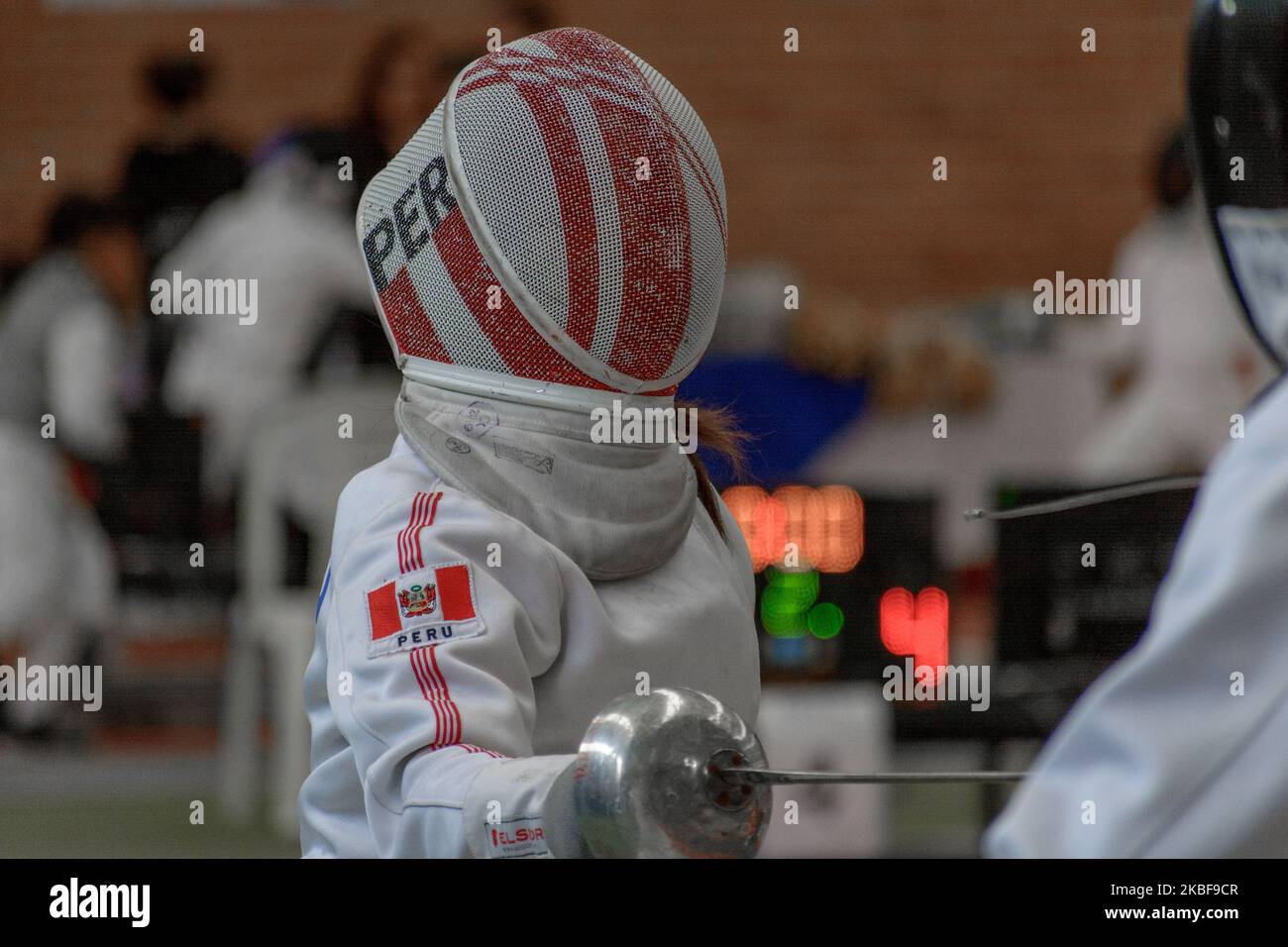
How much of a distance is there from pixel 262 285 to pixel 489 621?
296 centimetres

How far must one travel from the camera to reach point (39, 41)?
6.23m

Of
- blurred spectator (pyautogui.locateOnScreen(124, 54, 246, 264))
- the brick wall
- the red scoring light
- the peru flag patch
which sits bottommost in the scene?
the red scoring light

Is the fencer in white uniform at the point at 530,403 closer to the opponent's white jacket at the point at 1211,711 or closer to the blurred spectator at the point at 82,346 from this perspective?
the opponent's white jacket at the point at 1211,711

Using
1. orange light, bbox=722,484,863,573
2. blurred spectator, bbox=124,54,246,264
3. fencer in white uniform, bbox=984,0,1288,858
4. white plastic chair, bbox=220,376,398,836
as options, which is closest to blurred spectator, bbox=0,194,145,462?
blurred spectator, bbox=124,54,246,264

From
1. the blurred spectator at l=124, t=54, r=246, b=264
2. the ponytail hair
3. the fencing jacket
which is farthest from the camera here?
the blurred spectator at l=124, t=54, r=246, b=264

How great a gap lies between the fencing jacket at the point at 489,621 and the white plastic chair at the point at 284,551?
2250mm

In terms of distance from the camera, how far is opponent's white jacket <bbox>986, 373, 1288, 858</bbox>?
1.77ft

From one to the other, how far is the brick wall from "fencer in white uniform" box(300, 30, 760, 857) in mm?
4993

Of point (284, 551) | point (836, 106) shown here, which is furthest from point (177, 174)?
point (836, 106)

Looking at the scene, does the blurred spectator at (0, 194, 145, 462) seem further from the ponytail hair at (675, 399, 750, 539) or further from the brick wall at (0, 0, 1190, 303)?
the ponytail hair at (675, 399, 750, 539)

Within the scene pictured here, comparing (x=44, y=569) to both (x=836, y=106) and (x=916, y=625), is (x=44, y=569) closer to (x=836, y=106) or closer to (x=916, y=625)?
(x=916, y=625)

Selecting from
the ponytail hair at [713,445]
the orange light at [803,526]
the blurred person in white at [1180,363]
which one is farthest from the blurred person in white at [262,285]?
the ponytail hair at [713,445]

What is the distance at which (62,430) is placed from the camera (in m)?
4.52

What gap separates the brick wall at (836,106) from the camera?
6.14 meters
